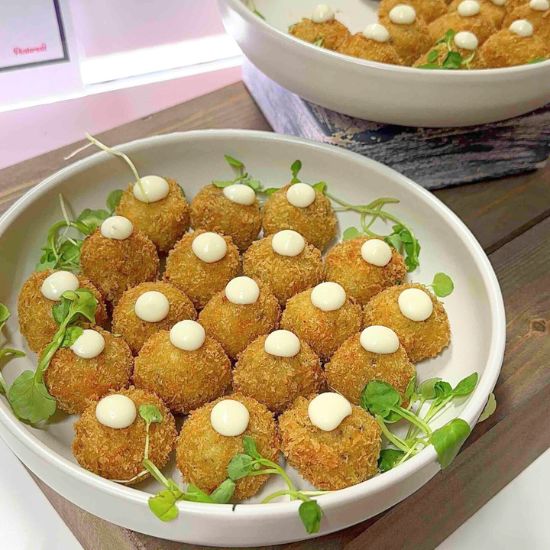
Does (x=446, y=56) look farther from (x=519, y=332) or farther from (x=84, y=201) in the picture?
(x=84, y=201)

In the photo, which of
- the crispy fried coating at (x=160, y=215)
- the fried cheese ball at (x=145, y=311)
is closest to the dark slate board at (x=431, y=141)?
the crispy fried coating at (x=160, y=215)

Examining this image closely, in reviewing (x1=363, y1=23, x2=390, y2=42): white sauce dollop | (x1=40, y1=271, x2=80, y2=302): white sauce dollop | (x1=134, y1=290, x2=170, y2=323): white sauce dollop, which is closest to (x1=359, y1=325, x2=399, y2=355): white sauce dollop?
(x1=134, y1=290, x2=170, y2=323): white sauce dollop

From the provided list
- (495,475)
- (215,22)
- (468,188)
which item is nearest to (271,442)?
(495,475)

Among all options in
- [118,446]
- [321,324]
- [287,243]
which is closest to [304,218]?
[287,243]

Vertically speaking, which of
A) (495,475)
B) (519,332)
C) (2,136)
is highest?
(2,136)

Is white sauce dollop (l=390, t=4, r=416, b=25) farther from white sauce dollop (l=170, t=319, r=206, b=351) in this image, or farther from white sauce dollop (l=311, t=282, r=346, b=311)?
white sauce dollop (l=170, t=319, r=206, b=351)

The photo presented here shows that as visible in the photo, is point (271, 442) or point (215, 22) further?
point (215, 22)

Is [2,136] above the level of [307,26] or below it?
below
